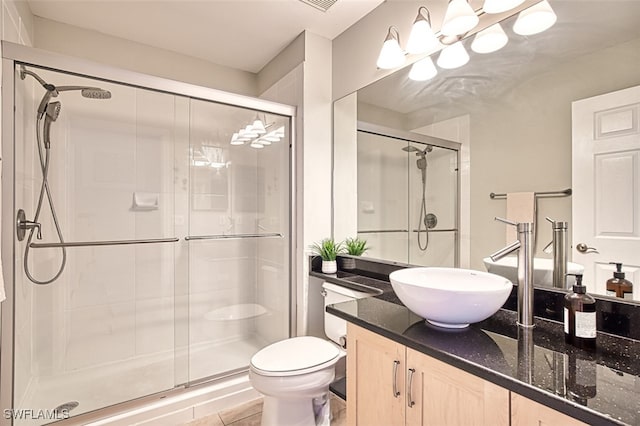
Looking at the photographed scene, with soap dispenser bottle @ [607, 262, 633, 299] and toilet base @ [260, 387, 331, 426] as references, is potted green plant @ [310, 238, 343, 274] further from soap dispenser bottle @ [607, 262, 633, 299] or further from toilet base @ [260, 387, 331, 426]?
soap dispenser bottle @ [607, 262, 633, 299]

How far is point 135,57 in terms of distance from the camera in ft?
8.05

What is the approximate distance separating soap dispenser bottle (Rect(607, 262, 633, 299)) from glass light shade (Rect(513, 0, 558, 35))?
93 cm

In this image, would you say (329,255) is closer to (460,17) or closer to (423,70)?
(423,70)

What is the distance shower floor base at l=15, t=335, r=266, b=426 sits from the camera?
1.76 m

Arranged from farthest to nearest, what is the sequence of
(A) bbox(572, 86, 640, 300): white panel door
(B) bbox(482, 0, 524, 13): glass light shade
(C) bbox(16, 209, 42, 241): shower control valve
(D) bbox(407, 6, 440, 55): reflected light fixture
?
(D) bbox(407, 6, 440, 55): reflected light fixture
(C) bbox(16, 209, 42, 241): shower control valve
(B) bbox(482, 0, 524, 13): glass light shade
(A) bbox(572, 86, 640, 300): white panel door

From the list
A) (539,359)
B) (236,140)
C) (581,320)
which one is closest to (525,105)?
(581,320)

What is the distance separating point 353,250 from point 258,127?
1196mm

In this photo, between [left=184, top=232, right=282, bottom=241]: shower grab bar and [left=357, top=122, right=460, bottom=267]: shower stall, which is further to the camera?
[left=184, top=232, right=282, bottom=241]: shower grab bar

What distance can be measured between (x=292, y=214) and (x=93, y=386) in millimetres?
1637

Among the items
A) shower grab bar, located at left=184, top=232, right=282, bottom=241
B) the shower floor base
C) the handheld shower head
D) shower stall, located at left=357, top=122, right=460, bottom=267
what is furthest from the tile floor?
the handheld shower head

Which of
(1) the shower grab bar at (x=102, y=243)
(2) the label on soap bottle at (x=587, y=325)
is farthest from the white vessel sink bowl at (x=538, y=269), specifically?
(1) the shower grab bar at (x=102, y=243)

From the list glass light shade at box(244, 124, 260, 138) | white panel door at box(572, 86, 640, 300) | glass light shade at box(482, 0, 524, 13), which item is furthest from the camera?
glass light shade at box(244, 124, 260, 138)

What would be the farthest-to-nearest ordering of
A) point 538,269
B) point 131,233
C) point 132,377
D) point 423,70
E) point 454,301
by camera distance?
point 131,233 → point 132,377 → point 423,70 → point 538,269 → point 454,301

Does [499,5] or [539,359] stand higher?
[499,5]
